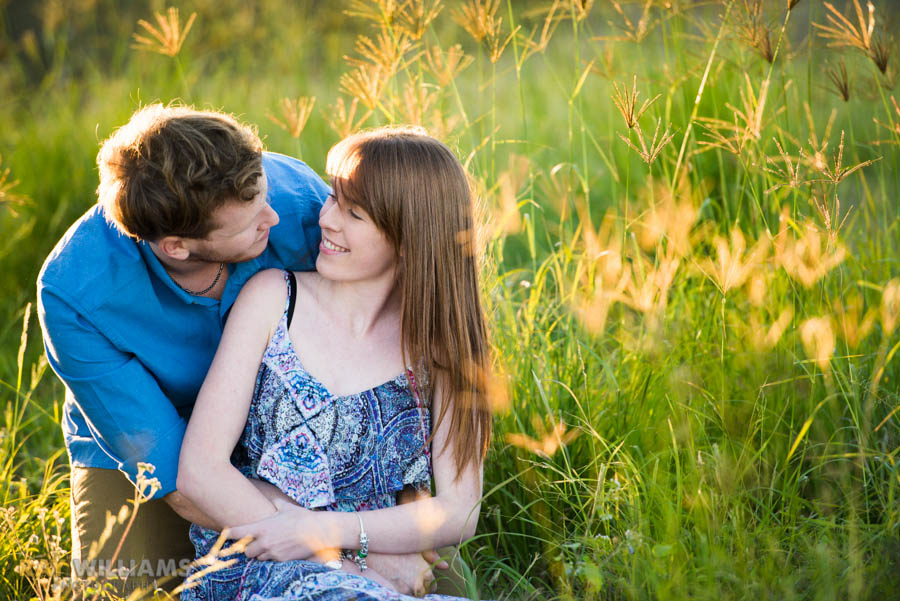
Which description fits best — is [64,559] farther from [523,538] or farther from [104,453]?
[523,538]

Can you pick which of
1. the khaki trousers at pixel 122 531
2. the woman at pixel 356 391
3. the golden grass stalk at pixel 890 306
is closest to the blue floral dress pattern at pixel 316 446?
the woman at pixel 356 391

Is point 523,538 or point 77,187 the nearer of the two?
point 523,538

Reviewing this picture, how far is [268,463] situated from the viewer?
204cm

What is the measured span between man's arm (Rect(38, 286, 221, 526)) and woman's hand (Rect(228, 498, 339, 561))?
0.13 meters

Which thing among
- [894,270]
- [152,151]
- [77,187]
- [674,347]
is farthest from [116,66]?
[894,270]

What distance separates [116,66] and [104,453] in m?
3.15

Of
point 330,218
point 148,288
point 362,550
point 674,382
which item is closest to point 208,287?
point 148,288

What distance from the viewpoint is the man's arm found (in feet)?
6.21

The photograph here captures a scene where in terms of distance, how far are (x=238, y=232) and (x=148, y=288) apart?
26cm

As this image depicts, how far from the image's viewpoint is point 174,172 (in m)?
1.84

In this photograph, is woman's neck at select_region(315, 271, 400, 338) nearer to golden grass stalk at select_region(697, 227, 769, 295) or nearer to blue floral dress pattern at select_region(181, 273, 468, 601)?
blue floral dress pattern at select_region(181, 273, 468, 601)

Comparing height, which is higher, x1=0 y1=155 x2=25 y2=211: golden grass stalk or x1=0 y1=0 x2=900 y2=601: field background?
x1=0 y1=155 x2=25 y2=211: golden grass stalk

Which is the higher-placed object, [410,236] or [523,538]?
[410,236]

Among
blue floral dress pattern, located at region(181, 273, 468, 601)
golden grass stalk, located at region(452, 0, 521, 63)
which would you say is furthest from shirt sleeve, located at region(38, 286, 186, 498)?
golden grass stalk, located at region(452, 0, 521, 63)
